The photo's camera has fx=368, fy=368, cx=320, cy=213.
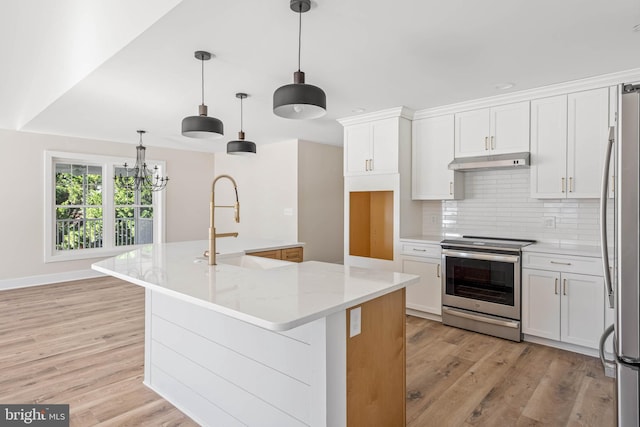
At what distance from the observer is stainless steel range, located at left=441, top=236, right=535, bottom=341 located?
344 centimetres

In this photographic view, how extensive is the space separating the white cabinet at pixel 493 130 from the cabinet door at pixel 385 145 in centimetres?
67

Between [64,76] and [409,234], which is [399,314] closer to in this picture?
[409,234]

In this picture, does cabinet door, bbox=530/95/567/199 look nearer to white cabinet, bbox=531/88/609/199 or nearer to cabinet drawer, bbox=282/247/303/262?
white cabinet, bbox=531/88/609/199

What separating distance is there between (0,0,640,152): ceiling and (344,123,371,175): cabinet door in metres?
0.44

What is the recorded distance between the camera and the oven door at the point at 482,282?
3.44 m

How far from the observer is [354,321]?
168cm

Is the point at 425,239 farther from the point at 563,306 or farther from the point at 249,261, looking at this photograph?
the point at 249,261

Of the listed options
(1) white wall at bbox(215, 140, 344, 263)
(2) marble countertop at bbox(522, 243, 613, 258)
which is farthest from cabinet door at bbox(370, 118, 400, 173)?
(1) white wall at bbox(215, 140, 344, 263)

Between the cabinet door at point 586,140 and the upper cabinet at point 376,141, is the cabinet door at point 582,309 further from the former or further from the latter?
the upper cabinet at point 376,141

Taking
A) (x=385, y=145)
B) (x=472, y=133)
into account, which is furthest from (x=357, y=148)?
(x=472, y=133)

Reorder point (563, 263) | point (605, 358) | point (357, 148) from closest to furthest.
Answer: point (605, 358), point (563, 263), point (357, 148)

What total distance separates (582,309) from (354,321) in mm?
2531

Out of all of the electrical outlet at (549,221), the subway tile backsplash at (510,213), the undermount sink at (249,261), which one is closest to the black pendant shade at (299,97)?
the undermount sink at (249,261)

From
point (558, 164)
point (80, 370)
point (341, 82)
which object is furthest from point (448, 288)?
point (80, 370)
